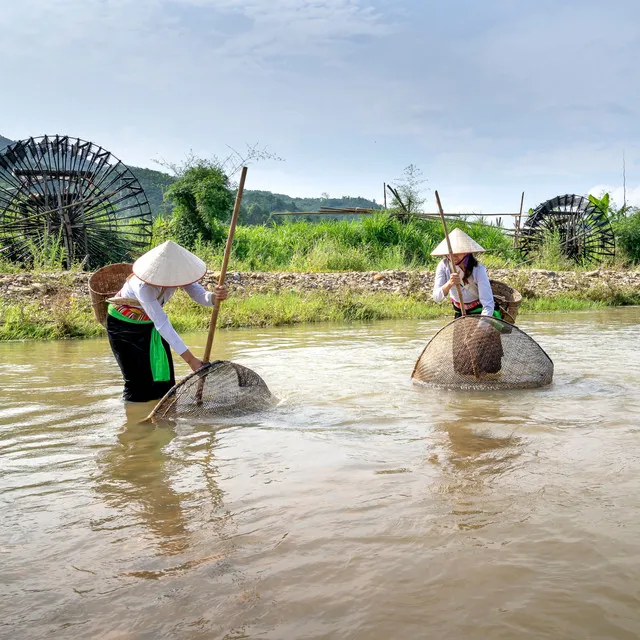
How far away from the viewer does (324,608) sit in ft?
6.64

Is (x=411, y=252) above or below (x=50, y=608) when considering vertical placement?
above

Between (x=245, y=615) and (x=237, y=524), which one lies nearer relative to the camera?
(x=245, y=615)

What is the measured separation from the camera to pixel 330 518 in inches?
105

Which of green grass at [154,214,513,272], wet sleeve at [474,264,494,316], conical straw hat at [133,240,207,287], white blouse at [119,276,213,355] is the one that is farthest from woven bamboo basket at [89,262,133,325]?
green grass at [154,214,513,272]

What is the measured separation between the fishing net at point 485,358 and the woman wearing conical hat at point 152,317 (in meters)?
1.80

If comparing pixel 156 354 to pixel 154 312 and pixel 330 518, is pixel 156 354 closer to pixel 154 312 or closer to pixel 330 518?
pixel 154 312

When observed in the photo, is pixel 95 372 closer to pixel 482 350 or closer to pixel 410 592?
pixel 482 350

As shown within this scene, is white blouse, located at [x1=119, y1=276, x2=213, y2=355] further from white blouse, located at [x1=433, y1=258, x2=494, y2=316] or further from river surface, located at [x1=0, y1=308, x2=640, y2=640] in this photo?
white blouse, located at [x1=433, y1=258, x2=494, y2=316]

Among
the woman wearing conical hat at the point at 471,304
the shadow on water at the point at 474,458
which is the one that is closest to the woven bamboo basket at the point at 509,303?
the woman wearing conical hat at the point at 471,304

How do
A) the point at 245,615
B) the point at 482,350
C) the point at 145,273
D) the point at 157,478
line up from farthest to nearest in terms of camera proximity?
1. the point at 482,350
2. the point at 145,273
3. the point at 157,478
4. the point at 245,615

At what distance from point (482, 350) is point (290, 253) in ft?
45.5

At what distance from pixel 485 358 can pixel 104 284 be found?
2815 mm

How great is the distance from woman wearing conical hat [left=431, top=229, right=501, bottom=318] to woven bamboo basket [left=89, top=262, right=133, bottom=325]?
230 cm

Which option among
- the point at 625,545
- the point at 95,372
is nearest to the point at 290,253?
the point at 95,372
